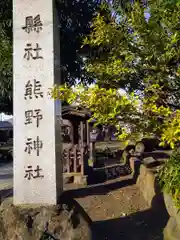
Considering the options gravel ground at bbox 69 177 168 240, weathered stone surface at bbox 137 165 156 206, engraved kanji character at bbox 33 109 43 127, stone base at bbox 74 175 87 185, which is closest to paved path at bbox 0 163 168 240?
gravel ground at bbox 69 177 168 240

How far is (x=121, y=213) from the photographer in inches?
224

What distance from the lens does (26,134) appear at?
409 centimetres

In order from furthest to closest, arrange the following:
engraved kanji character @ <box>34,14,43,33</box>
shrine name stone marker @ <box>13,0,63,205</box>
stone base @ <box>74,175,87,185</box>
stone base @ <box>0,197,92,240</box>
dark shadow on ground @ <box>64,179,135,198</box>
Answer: stone base @ <box>74,175,87,185</box> < dark shadow on ground @ <box>64,179,135,198</box> < engraved kanji character @ <box>34,14,43,33</box> < shrine name stone marker @ <box>13,0,63,205</box> < stone base @ <box>0,197,92,240</box>

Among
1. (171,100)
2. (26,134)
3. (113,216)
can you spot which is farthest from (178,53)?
(113,216)

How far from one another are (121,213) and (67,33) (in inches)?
162

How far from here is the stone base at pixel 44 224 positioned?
12.0ft

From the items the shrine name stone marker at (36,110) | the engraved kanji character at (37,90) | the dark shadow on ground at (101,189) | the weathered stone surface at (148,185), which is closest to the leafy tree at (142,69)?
the shrine name stone marker at (36,110)

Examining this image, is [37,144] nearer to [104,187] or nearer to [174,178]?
[174,178]

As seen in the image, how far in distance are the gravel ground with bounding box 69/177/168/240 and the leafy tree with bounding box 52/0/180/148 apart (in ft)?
7.25

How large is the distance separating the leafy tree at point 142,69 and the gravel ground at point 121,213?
87.0 inches

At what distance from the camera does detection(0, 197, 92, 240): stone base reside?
3.66 meters

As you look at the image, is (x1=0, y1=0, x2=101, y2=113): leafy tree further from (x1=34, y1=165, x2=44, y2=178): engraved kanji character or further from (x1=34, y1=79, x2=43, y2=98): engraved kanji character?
(x1=34, y1=165, x2=44, y2=178): engraved kanji character

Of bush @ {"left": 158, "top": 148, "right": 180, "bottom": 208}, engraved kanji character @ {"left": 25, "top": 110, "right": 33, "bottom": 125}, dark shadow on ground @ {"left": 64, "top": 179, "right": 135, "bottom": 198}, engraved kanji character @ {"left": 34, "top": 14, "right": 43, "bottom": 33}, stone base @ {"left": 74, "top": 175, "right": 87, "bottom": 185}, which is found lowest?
dark shadow on ground @ {"left": 64, "top": 179, "right": 135, "bottom": 198}

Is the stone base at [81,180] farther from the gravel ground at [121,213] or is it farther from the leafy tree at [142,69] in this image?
the leafy tree at [142,69]
